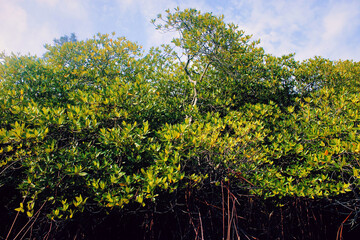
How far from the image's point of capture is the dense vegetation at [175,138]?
117 inches

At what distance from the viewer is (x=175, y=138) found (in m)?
3.12

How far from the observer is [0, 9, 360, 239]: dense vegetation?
9.73 ft

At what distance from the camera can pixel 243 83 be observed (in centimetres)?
568

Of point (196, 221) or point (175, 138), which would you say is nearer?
point (175, 138)

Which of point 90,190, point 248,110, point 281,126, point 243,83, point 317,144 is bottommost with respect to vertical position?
point 90,190

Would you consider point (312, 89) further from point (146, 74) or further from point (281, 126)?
point (146, 74)

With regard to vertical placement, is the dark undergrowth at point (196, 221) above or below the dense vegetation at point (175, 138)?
below

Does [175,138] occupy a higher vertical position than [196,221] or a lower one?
higher

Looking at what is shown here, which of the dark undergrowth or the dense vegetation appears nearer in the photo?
the dense vegetation

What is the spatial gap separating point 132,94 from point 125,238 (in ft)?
11.0

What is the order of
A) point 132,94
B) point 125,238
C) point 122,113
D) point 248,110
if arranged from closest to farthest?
point 122,113 < point 132,94 < point 125,238 < point 248,110

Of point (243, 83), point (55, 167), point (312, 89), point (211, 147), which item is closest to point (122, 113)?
point (55, 167)

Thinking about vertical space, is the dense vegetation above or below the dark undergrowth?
above

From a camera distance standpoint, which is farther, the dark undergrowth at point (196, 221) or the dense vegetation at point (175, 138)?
the dark undergrowth at point (196, 221)
